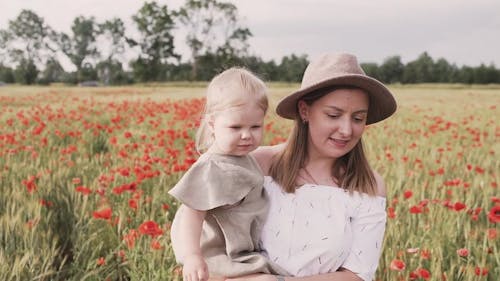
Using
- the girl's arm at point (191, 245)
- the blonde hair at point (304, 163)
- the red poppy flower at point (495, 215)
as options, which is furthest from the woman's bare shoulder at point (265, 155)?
the red poppy flower at point (495, 215)

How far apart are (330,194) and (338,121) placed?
252mm

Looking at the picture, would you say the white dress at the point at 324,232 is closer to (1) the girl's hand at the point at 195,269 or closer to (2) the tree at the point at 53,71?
(1) the girl's hand at the point at 195,269

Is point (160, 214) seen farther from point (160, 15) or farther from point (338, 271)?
point (160, 15)

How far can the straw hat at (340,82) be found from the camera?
6.14 feet

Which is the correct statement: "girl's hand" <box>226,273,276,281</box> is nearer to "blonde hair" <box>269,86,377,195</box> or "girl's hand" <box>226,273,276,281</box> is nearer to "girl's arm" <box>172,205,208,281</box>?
"girl's arm" <box>172,205,208,281</box>

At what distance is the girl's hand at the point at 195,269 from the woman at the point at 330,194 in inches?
6.3

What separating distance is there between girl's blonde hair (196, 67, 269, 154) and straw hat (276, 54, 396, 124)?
0.69 feet

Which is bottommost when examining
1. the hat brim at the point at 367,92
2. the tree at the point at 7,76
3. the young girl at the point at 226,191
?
the tree at the point at 7,76

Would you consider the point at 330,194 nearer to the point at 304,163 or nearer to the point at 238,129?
the point at 304,163

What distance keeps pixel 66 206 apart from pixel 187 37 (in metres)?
50.2

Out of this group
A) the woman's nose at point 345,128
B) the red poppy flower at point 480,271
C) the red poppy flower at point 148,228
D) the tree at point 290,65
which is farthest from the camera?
the tree at point 290,65

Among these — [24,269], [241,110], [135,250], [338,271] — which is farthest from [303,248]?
[24,269]

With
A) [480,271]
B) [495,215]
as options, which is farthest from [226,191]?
[495,215]

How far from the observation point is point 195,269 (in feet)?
5.46
